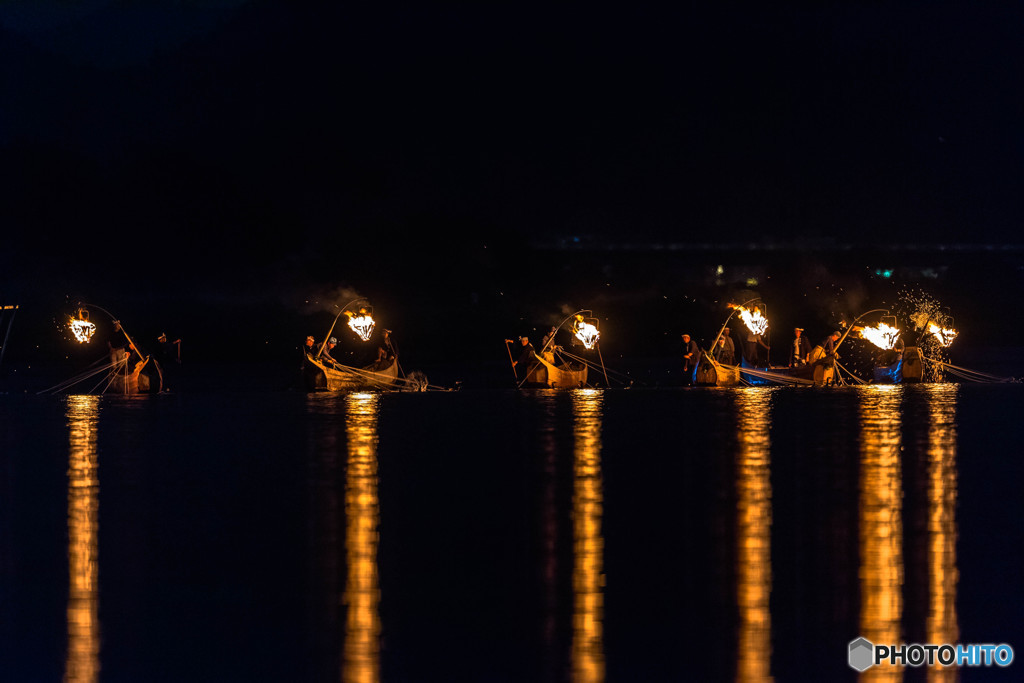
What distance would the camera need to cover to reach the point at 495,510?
10.6 metres

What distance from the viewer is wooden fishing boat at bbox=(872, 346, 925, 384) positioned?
113 ft

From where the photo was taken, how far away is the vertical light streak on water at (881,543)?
6.65 metres

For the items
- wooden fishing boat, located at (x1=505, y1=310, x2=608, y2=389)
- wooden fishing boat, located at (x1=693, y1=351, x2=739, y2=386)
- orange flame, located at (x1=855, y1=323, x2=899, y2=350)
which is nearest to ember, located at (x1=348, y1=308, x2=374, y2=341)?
wooden fishing boat, located at (x1=505, y1=310, x2=608, y2=389)

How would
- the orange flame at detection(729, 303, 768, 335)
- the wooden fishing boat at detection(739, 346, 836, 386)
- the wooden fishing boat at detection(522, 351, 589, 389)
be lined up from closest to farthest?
the wooden fishing boat at detection(522, 351, 589, 389) < the wooden fishing boat at detection(739, 346, 836, 386) < the orange flame at detection(729, 303, 768, 335)

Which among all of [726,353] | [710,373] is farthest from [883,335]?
[710,373]

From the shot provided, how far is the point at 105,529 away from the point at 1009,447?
34.1 feet

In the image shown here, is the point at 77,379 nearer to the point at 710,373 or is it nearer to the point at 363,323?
the point at 363,323

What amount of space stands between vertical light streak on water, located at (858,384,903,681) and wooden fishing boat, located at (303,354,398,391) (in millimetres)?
16252

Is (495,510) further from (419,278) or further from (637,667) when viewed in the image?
(419,278)

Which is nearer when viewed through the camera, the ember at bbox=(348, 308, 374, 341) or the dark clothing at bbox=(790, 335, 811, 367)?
the dark clothing at bbox=(790, 335, 811, 367)

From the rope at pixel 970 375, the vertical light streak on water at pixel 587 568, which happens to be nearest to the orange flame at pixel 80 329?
the vertical light streak on water at pixel 587 568

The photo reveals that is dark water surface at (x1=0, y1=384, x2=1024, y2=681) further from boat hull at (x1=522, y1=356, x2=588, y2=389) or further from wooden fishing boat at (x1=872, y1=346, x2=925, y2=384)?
wooden fishing boat at (x1=872, y1=346, x2=925, y2=384)

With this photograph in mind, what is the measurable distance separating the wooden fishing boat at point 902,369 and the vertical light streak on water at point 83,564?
75.7 ft

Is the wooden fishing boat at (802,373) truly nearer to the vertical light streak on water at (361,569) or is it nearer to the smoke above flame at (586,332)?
the smoke above flame at (586,332)
